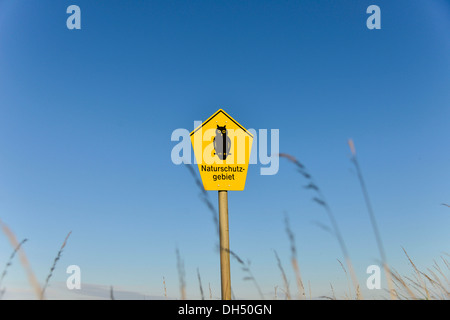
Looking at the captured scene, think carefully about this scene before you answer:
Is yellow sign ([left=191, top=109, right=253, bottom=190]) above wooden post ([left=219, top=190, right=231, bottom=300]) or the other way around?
above

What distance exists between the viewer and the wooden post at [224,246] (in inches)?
131

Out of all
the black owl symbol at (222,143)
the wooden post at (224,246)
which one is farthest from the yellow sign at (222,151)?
the wooden post at (224,246)

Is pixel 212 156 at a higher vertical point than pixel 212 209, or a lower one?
higher

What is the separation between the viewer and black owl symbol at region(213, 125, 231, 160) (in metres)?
3.74

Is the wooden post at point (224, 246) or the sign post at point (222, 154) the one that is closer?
the wooden post at point (224, 246)

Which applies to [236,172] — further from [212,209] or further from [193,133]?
[212,209]

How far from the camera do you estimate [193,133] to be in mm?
3736

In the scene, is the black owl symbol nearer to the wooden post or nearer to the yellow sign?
the yellow sign

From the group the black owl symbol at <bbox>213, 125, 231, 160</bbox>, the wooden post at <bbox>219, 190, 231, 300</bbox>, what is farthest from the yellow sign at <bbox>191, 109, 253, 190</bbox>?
the wooden post at <bbox>219, 190, 231, 300</bbox>

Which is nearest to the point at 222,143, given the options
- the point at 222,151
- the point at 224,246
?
the point at 222,151

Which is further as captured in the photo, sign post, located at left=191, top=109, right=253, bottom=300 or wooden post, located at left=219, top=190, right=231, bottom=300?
sign post, located at left=191, top=109, right=253, bottom=300

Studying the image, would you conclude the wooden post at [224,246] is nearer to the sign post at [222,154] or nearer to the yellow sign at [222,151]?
the sign post at [222,154]
